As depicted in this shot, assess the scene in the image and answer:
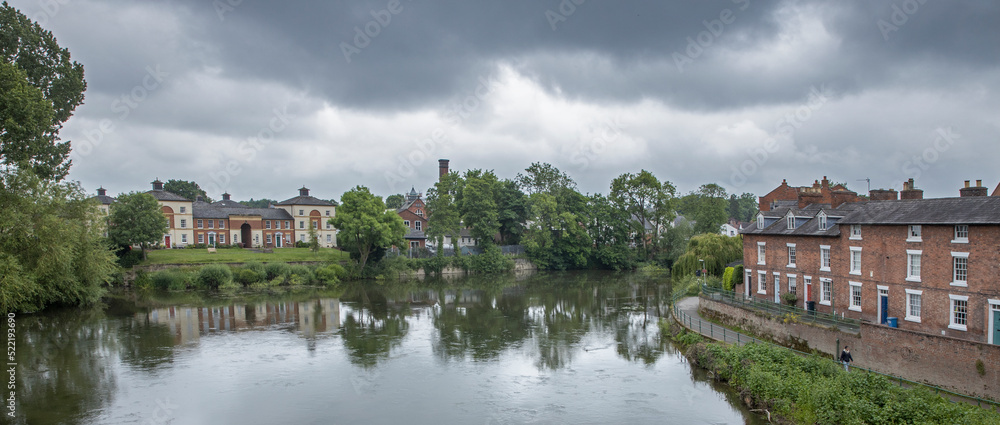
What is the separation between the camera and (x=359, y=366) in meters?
23.7

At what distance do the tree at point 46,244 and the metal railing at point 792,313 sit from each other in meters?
33.3

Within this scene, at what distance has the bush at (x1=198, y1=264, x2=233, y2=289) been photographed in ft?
162

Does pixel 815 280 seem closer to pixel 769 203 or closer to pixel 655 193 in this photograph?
pixel 769 203

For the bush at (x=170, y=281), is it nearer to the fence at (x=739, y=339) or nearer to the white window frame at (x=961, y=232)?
the fence at (x=739, y=339)

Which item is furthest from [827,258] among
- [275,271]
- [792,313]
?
[275,271]

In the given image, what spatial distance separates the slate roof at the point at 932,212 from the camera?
63.1 feet

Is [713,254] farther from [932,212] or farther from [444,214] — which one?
[444,214]

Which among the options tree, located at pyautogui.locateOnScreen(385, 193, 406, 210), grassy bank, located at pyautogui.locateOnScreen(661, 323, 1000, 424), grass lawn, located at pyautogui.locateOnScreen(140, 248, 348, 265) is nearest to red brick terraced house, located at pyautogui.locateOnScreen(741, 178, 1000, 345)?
grassy bank, located at pyautogui.locateOnScreen(661, 323, 1000, 424)

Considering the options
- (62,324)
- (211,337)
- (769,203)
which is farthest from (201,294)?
(769,203)

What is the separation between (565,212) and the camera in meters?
68.1

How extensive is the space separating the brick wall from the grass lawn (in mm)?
48378

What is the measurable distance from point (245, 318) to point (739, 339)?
27.6 m

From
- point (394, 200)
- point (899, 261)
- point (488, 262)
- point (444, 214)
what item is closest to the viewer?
point (899, 261)

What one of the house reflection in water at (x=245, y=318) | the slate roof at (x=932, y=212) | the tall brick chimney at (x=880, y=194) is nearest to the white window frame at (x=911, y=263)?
the slate roof at (x=932, y=212)
